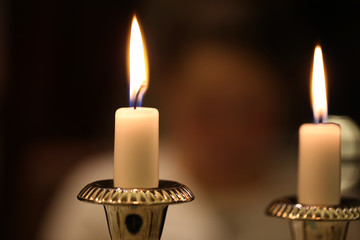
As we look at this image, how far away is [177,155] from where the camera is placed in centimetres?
129

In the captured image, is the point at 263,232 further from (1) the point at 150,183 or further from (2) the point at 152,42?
(1) the point at 150,183

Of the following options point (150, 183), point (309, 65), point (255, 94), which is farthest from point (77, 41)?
point (150, 183)

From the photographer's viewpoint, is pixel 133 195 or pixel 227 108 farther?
pixel 227 108

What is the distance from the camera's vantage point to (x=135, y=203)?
1.21 feet

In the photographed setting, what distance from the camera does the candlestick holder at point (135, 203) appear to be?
0.37 metres

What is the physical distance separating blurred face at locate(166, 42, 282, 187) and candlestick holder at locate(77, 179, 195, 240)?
89cm

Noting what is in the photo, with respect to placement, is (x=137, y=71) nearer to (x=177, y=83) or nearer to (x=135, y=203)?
(x=135, y=203)

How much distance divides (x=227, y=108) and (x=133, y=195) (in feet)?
3.19

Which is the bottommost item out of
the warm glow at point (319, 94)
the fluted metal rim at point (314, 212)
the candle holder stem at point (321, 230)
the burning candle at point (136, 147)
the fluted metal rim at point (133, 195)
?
the candle holder stem at point (321, 230)

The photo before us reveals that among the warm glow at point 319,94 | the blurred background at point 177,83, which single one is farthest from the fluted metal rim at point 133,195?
the blurred background at point 177,83

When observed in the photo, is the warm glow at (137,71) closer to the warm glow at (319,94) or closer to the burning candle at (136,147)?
the burning candle at (136,147)

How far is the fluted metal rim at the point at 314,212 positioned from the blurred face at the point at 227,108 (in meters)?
0.90

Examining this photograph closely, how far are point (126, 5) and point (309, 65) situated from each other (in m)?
0.47

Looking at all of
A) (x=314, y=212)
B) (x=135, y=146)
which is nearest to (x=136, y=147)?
(x=135, y=146)
